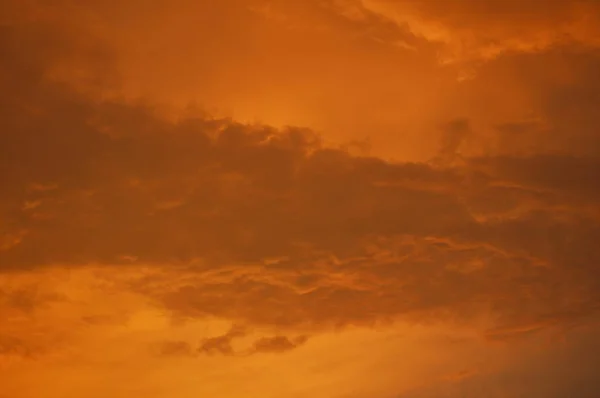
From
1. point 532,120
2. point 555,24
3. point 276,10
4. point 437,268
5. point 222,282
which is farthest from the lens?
point 437,268

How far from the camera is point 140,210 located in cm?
812

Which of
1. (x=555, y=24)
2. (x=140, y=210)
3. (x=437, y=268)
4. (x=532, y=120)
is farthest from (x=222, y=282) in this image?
(x=555, y=24)

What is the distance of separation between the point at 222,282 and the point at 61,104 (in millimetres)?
3417

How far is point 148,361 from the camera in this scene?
9.59 meters

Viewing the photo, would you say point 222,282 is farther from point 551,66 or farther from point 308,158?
point 551,66

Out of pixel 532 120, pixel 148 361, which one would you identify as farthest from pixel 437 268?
pixel 148 361

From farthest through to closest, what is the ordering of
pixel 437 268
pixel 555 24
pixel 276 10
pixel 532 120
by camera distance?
pixel 437 268 → pixel 532 120 → pixel 555 24 → pixel 276 10

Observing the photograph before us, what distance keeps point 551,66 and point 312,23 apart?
119 inches

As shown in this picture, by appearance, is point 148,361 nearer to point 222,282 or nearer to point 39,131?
point 222,282

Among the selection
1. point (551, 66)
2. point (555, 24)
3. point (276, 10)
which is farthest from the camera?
point (551, 66)

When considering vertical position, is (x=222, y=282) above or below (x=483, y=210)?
below

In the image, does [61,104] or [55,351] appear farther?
[55,351]

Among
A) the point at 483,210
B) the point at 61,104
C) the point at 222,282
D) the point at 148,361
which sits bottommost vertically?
the point at 148,361

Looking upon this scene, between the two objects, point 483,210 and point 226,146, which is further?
point 483,210
